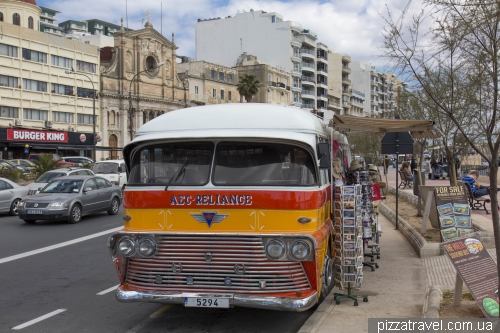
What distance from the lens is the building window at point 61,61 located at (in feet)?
185

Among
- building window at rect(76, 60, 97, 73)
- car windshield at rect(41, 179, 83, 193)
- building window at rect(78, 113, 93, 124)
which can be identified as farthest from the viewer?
building window at rect(78, 113, 93, 124)

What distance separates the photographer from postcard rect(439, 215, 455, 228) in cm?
1116

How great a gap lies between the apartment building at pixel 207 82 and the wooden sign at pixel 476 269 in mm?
69818

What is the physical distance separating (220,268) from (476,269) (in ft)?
9.89

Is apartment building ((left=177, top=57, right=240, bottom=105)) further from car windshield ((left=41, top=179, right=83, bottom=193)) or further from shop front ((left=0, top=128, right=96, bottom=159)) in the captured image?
car windshield ((left=41, top=179, right=83, bottom=193))

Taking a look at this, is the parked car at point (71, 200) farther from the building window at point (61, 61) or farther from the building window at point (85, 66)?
the building window at point (85, 66)

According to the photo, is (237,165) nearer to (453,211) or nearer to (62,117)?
(453,211)

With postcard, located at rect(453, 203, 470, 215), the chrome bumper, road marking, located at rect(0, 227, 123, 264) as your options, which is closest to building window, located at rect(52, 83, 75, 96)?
road marking, located at rect(0, 227, 123, 264)

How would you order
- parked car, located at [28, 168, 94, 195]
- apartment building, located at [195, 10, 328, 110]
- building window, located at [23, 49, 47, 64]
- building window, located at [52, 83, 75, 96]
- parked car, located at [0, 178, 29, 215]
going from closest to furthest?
parked car, located at [0, 178, 29, 215], parked car, located at [28, 168, 94, 195], building window, located at [23, 49, 47, 64], building window, located at [52, 83, 75, 96], apartment building, located at [195, 10, 328, 110]

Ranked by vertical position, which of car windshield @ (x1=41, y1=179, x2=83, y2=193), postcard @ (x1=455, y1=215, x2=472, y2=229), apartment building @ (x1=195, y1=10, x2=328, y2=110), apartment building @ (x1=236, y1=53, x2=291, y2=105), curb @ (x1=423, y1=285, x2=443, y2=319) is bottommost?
curb @ (x1=423, y1=285, x2=443, y2=319)

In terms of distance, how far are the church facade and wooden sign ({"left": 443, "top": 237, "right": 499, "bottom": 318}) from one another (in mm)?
54184

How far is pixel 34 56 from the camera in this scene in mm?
54250

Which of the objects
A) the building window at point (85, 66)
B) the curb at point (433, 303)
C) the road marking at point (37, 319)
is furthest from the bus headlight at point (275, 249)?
the building window at point (85, 66)

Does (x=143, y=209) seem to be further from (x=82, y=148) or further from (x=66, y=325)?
(x=82, y=148)
